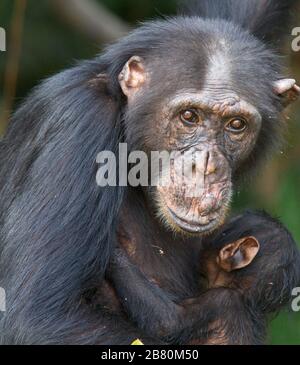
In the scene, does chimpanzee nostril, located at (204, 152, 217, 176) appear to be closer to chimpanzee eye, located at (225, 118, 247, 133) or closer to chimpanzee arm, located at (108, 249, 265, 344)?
chimpanzee eye, located at (225, 118, 247, 133)

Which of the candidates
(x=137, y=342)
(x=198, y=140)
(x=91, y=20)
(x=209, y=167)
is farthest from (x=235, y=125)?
(x=91, y=20)

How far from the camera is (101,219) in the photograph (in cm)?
705

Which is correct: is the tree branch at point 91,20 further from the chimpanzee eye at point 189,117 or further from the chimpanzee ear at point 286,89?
the chimpanzee eye at point 189,117

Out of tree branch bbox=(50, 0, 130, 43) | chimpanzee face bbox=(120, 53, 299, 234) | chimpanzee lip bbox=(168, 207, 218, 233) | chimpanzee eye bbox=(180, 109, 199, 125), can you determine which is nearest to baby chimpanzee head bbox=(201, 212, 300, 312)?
chimpanzee face bbox=(120, 53, 299, 234)

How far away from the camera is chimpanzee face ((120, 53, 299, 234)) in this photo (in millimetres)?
7078

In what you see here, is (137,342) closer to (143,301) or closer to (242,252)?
(143,301)

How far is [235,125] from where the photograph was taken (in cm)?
740

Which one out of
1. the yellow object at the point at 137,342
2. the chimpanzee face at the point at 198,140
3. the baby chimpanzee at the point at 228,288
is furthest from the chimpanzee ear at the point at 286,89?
the yellow object at the point at 137,342

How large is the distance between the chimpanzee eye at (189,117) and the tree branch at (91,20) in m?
5.31

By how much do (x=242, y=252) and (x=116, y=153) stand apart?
49.5 inches

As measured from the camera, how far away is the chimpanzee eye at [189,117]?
23.9ft

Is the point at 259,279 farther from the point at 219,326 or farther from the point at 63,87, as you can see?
the point at 63,87

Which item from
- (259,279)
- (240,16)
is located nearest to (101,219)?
(259,279)

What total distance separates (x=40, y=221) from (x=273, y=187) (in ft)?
22.8
